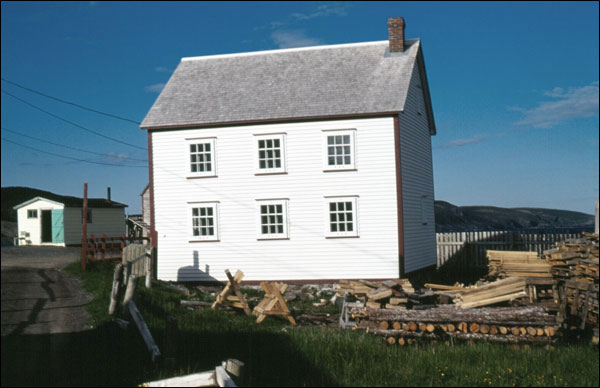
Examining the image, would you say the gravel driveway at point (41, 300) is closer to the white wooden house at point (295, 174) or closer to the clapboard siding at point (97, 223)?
the white wooden house at point (295, 174)

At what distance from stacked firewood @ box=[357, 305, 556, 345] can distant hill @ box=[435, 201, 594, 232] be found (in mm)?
58449

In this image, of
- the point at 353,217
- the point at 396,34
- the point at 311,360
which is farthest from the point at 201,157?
the point at 311,360

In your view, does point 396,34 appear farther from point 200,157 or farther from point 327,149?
point 200,157

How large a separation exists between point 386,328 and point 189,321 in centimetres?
484

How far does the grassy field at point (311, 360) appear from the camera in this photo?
9.75 metres

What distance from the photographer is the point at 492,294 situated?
13547 mm

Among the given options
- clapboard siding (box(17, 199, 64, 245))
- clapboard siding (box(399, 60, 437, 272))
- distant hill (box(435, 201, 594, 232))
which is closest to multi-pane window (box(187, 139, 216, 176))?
clapboard siding (box(399, 60, 437, 272))

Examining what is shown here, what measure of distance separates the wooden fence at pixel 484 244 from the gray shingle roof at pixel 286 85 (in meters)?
10.2

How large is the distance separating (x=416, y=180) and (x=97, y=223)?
1004 inches

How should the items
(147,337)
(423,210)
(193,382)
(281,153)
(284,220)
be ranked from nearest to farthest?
(193,382) < (147,337) < (284,220) < (281,153) < (423,210)

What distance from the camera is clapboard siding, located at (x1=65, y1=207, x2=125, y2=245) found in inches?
1578

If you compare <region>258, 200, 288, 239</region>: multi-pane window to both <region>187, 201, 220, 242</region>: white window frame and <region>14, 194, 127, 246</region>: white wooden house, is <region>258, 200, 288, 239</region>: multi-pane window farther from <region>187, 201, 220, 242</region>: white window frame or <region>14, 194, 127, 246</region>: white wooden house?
<region>14, 194, 127, 246</region>: white wooden house

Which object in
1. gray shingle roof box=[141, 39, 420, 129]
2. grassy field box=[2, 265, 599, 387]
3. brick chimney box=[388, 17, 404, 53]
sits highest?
brick chimney box=[388, 17, 404, 53]

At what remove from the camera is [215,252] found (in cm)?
2408
